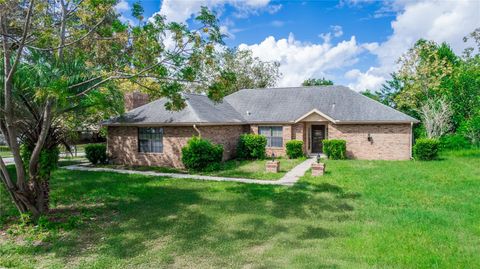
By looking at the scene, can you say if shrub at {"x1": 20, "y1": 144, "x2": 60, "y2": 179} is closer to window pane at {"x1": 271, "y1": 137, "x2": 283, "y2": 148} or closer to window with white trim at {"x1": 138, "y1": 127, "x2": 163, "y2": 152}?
window with white trim at {"x1": 138, "y1": 127, "x2": 163, "y2": 152}

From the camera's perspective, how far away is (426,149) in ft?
62.9

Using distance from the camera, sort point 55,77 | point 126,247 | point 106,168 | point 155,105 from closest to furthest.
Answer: point 126,247 → point 55,77 → point 106,168 → point 155,105

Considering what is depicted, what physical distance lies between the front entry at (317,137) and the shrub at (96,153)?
13790mm

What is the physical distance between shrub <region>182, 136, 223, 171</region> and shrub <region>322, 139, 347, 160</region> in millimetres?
7599

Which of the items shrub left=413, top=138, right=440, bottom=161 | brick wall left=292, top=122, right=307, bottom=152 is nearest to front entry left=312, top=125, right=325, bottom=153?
brick wall left=292, top=122, right=307, bottom=152

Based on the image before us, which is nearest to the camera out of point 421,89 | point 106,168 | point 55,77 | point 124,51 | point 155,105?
point 55,77

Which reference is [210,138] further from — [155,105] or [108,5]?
[108,5]

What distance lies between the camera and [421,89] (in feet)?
96.3

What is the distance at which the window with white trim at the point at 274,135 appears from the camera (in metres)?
22.4

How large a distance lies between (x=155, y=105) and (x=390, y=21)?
52.5 ft

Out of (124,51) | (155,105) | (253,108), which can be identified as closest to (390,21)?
(253,108)

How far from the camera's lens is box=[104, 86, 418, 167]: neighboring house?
736 inches

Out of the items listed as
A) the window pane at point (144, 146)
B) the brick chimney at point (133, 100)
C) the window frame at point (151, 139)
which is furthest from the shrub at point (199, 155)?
the brick chimney at point (133, 100)

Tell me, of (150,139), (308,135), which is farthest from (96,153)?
(308,135)
